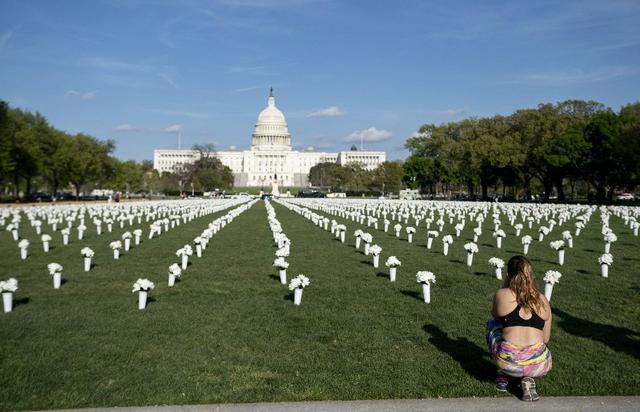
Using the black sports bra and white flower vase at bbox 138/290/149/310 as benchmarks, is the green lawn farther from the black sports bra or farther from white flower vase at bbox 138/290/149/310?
the black sports bra

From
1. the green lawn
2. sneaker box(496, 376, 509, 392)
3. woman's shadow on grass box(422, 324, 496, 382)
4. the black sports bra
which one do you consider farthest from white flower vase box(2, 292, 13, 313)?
the black sports bra

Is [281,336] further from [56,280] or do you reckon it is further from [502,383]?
[56,280]

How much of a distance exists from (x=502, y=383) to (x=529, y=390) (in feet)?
1.19

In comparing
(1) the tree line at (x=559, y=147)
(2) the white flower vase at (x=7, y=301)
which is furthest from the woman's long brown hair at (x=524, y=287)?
(1) the tree line at (x=559, y=147)

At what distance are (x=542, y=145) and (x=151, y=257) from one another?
54.4 metres

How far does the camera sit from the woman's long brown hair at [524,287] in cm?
616

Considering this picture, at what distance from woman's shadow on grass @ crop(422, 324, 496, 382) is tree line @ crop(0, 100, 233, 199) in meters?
54.7

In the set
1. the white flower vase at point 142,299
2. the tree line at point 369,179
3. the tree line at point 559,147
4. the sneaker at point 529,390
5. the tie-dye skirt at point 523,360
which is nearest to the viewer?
the sneaker at point 529,390

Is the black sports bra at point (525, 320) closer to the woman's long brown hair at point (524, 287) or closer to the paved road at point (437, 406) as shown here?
the woman's long brown hair at point (524, 287)

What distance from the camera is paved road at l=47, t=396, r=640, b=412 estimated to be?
18.9 feet

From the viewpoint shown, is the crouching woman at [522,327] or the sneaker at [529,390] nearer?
the sneaker at [529,390]

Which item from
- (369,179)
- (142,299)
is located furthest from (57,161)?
(142,299)

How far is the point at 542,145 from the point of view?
206ft

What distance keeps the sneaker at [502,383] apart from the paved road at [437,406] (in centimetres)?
25
